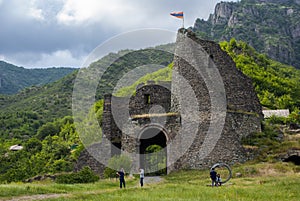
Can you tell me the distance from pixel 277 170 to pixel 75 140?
63.8 meters

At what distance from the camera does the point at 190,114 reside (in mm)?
23859

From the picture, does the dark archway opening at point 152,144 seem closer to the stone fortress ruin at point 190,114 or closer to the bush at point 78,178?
the stone fortress ruin at point 190,114

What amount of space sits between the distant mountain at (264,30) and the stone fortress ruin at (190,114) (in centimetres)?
12099

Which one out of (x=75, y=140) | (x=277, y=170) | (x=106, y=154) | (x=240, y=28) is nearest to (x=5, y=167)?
(x=75, y=140)

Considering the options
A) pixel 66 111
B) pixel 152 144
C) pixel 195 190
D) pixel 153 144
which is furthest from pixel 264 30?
pixel 195 190

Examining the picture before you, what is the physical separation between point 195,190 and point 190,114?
9797 millimetres

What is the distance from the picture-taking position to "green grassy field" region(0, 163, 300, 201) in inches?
494

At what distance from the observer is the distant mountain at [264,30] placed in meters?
151

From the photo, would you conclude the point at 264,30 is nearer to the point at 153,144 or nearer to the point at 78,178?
the point at 153,144

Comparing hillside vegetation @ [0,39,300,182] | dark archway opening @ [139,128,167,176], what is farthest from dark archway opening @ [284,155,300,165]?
dark archway opening @ [139,128,167,176]

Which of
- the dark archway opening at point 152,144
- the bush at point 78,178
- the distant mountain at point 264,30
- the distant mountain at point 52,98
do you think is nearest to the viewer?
the bush at point 78,178

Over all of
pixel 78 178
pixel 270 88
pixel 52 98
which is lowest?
pixel 78 178

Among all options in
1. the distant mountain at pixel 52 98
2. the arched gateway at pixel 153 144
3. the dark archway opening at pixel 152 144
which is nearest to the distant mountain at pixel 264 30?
the distant mountain at pixel 52 98

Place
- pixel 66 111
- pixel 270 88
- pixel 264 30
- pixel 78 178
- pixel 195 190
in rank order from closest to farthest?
pixel 195 190 → pixel 78 178 → pixel 270 88 → pixel 66 111 → pixel 264 30
